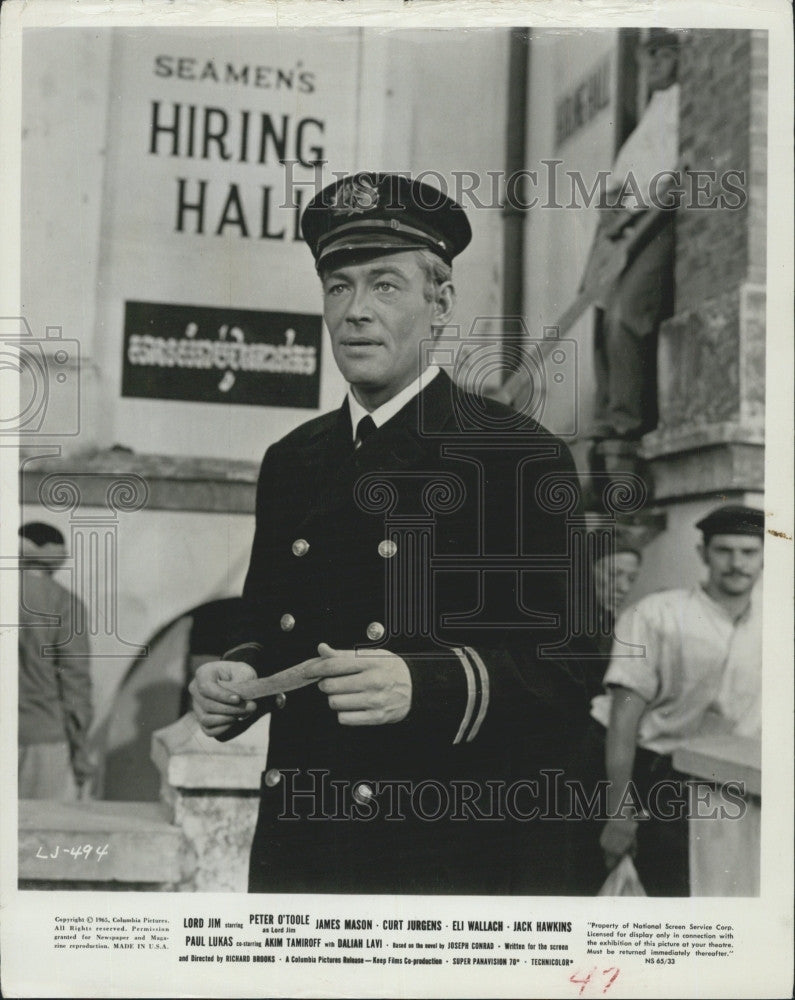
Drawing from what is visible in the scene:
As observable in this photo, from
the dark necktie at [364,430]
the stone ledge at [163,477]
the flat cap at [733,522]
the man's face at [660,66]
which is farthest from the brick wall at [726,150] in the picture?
the stone ledge at [163,477]

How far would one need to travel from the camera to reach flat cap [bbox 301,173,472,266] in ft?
9.41

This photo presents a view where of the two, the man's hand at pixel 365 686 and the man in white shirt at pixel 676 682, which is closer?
the man's hand at pixel 365 686

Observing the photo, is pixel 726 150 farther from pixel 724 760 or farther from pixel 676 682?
pixel 724 760

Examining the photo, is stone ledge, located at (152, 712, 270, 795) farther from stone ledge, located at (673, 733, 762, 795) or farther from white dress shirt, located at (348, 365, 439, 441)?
stone ledge, located at (673, 733, 762, 795)

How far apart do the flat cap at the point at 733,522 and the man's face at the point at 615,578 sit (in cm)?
19

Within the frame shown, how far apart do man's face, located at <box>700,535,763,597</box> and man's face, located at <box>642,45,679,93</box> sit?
113 cm

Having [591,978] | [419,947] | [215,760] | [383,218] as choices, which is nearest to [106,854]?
[215,760]

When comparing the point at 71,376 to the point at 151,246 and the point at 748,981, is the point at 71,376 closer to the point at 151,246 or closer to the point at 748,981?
A: the point at 151,246

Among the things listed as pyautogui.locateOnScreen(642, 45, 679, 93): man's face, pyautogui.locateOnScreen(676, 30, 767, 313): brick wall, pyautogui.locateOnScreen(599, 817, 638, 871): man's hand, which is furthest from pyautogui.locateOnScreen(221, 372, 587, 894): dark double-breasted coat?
pyautogui.locateOnScreen(642, 45, 679, 93): man's face

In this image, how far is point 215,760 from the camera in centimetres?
298

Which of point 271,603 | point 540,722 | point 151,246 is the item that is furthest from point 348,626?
point 151,246

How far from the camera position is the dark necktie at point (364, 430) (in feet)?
9.41

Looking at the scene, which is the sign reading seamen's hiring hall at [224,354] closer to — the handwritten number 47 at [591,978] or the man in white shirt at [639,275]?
the man in white shirt at [639,275]

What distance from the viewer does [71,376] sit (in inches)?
120
